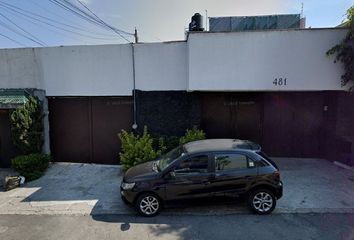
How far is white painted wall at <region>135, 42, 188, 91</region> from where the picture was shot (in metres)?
9.59

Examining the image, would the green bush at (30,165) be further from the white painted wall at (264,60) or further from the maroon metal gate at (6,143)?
the white painted wall at (264,60)

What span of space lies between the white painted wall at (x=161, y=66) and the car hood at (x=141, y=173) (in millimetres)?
A: 3681

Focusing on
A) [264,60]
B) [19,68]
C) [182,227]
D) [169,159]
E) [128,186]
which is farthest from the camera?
[19,68]

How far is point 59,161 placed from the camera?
10.8m

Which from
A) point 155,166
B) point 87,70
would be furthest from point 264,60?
point 87,70

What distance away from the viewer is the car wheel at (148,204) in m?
6.09

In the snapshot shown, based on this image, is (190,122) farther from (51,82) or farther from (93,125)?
(51,82)

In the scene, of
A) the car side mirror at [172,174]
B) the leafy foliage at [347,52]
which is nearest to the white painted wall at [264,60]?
the leafy foliage at [347,52]

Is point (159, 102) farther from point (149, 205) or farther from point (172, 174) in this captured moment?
point (149, 205)

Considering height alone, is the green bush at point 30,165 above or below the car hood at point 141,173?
below

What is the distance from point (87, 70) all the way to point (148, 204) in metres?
6.07

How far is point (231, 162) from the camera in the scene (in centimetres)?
603

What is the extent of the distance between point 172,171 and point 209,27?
7.72m

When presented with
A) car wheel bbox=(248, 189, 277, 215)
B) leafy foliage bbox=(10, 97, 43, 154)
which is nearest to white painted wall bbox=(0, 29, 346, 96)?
leafy foliage bbox=(10, 97, 43, 154)
